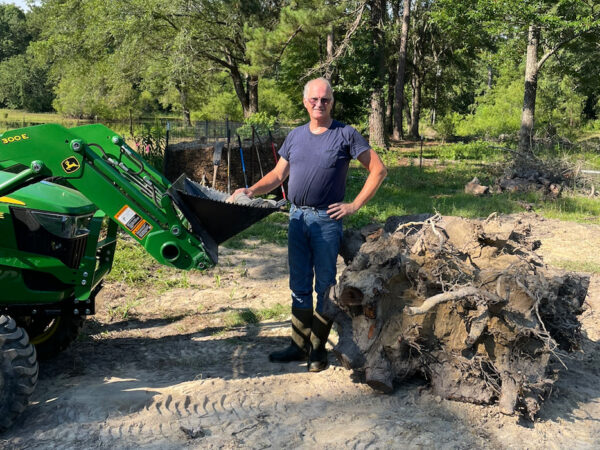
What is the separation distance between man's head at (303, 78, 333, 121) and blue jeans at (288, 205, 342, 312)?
0.69 m

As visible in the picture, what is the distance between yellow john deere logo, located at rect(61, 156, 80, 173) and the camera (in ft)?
12.1

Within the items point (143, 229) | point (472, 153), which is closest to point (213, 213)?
point (143, 229)

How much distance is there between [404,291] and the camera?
4020 mm

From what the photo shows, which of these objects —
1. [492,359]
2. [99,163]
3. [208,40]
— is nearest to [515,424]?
[492,359]

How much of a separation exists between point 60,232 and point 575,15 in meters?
17.2

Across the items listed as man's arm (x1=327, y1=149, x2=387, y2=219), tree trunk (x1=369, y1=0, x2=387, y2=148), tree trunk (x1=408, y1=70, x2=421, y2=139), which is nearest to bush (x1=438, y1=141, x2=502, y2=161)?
tree trunk (x1=369, y1=0, x2=387, y2=148)

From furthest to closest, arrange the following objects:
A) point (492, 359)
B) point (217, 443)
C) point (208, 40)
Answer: point (208, 40) < point (492, 359) < point (217, 443)

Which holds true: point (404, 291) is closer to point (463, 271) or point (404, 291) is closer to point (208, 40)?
point (463, 271)

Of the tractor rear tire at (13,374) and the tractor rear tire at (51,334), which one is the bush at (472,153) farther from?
the tractor rear tire at (13,374)

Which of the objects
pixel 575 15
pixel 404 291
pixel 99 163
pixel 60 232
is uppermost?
pixel 575 15

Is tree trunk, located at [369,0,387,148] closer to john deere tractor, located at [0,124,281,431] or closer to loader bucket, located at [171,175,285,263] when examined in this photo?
loader bucket, located at [171,175,285,263]

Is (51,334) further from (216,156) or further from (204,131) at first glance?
(204,131)

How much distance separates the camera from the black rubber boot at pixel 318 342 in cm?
434

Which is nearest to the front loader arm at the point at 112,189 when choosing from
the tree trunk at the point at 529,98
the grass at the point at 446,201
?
the grass at the point at 446,201
